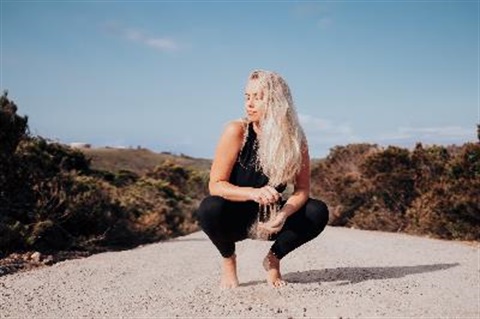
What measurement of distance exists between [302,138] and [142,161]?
201 ft

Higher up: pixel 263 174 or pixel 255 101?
pixel 255 101

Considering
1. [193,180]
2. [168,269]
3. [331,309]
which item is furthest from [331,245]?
[193,180]

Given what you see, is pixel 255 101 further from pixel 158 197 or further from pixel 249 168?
pixel 158 197

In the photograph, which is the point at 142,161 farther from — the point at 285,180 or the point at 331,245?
the point at 285,180

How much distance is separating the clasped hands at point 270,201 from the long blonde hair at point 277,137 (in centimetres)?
26

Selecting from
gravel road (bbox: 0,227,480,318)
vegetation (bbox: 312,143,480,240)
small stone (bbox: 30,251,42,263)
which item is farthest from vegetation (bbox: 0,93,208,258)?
vegetation (bbox: 312,143,480,240)

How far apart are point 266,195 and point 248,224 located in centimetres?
63

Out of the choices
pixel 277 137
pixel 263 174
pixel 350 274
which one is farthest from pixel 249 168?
pixel 350 274

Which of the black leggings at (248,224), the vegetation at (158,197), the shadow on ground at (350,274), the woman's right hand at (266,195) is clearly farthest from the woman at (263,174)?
the vegetation at (158,197)

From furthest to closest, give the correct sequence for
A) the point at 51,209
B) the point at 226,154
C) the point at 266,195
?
the point at 51,209, the point at 226,154, the point at 266,195

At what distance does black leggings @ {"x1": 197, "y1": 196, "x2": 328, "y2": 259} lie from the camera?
490cm

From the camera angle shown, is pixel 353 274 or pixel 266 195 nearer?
pixel 266 195

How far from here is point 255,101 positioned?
4.88 metres

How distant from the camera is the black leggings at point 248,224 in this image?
4.90m
